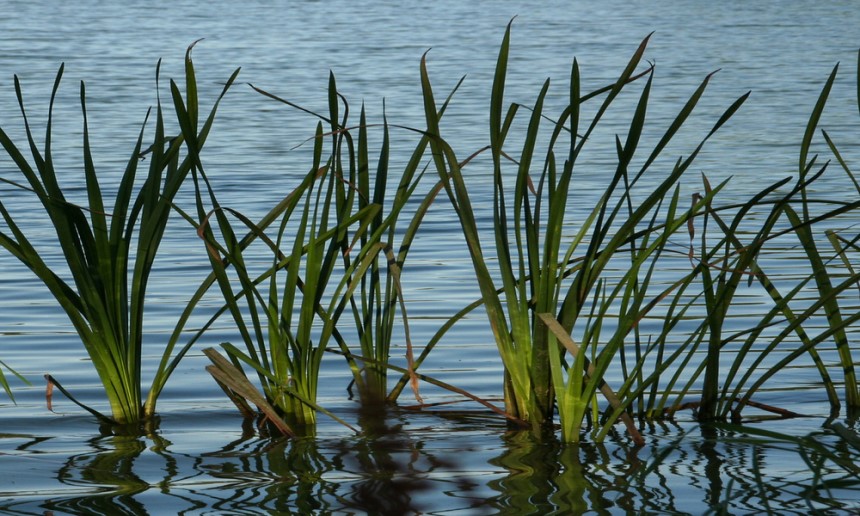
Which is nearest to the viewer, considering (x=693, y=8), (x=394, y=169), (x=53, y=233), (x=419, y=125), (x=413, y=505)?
(x=413, y=505)

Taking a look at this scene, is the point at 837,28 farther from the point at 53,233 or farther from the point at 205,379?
the point at 205,379

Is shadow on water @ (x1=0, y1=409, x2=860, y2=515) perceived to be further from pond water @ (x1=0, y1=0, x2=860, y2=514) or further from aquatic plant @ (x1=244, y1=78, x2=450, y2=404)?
aquatic plant @ (x1=244, y1=78, x2=450, y2=404)

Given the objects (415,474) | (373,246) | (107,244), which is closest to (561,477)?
A: (415,474)

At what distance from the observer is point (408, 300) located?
169 inches

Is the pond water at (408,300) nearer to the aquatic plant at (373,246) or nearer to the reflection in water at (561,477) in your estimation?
the reflection in water at (561,477)

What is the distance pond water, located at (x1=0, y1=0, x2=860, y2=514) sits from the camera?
6.84ft

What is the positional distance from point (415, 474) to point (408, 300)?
82.5 inches

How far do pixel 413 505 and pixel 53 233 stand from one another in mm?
3898

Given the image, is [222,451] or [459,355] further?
[459,355]

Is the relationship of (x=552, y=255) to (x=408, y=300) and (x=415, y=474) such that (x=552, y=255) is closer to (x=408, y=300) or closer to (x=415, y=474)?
(x=415, y=474)

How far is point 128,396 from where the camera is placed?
256 cm

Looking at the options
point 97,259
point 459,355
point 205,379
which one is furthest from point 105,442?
point 459,355

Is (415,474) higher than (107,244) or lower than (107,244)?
lower

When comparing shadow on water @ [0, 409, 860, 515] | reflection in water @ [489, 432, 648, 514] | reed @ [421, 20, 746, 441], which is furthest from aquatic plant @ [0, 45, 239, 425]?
reflection in water @ [489, 432, 648, 514]
